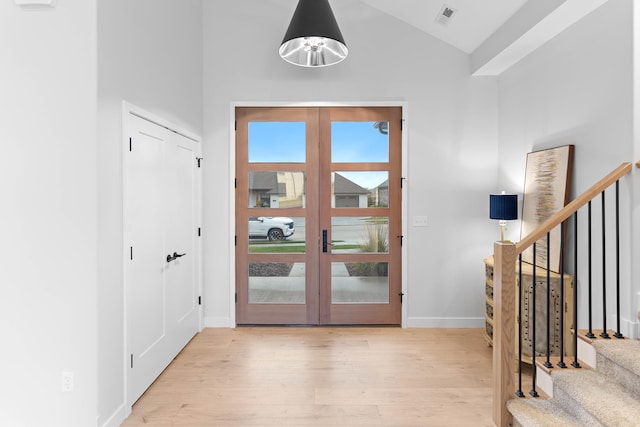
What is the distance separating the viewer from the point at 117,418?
8.05 feet

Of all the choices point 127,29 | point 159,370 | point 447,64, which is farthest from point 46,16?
point 447,64

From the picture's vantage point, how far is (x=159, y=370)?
314cm

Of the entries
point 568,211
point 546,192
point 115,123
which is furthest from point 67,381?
point 546,192

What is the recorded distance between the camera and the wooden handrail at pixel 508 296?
2.32 m

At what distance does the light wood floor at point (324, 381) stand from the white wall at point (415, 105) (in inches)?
24.7

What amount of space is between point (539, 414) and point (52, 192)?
3.09 metres

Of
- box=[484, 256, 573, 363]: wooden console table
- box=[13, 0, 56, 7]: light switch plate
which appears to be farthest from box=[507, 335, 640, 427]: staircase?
box=[13, 0, 56, 7]: light switch plate

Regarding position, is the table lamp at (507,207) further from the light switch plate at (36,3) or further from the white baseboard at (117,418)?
the light switch plate at (36,3)

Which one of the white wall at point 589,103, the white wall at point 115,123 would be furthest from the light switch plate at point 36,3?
the white wall at point 589,103

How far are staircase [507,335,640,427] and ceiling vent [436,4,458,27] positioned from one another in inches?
122

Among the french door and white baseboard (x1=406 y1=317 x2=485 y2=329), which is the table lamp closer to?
the french door

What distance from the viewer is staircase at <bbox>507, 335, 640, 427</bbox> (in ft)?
6.25

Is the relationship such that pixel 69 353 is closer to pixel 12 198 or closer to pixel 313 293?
pixel 12 198

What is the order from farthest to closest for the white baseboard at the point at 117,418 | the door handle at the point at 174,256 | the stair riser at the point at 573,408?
the door handle at the point at 174,256 → the white baseboard at the point at 117,418 → the stair riser at the point at 573,408
